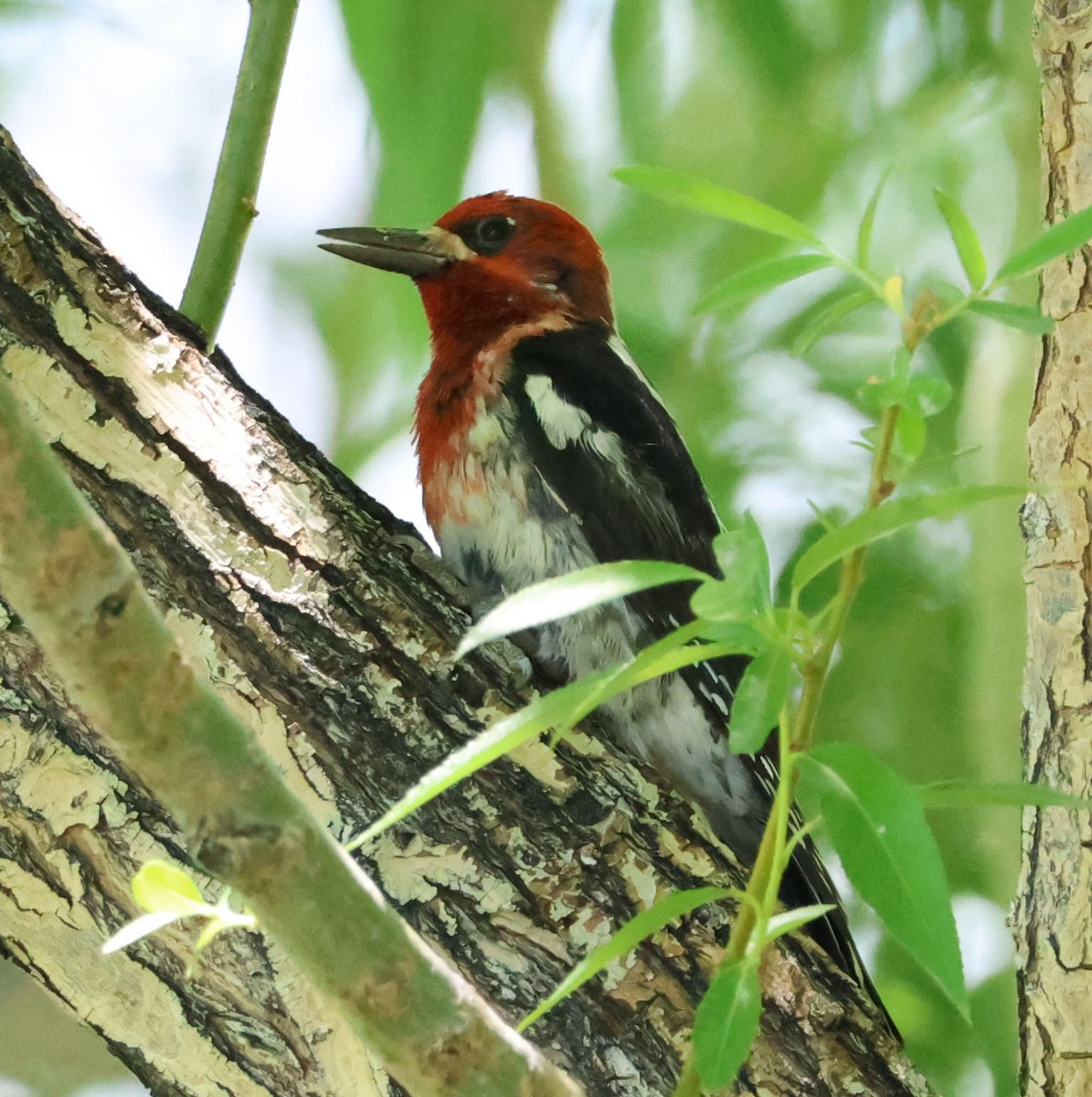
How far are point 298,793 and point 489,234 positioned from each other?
1.21 metres

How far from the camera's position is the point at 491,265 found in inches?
85.5

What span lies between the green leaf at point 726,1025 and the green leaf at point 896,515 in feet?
0.62

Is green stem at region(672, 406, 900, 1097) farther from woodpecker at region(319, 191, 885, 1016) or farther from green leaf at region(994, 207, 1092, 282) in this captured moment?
woodpecker at region(319, 191, 885, 1016)

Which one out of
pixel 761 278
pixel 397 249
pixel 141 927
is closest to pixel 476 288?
pixel 397 249

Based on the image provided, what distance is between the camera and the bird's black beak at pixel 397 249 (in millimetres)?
2082

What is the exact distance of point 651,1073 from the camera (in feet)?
4.08

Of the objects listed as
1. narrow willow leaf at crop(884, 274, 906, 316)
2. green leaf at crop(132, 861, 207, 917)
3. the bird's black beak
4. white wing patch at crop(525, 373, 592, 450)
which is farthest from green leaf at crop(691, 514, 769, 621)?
the bird's black beak

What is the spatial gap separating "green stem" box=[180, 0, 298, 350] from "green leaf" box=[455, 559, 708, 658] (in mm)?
1048

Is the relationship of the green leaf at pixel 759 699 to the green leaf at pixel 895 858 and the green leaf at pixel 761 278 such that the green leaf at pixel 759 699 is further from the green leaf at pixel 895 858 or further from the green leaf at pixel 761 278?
the green leaf at pixel 761 278

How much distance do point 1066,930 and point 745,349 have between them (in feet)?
4.26

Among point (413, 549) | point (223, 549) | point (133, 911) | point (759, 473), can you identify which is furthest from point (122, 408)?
point (759, 473)

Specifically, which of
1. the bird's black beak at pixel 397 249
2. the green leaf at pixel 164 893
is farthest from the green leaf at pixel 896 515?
the bird's black beak at pixel 397 249

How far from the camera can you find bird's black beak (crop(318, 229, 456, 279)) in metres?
2.08

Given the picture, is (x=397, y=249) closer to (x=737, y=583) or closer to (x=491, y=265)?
(x=491, y=265)
